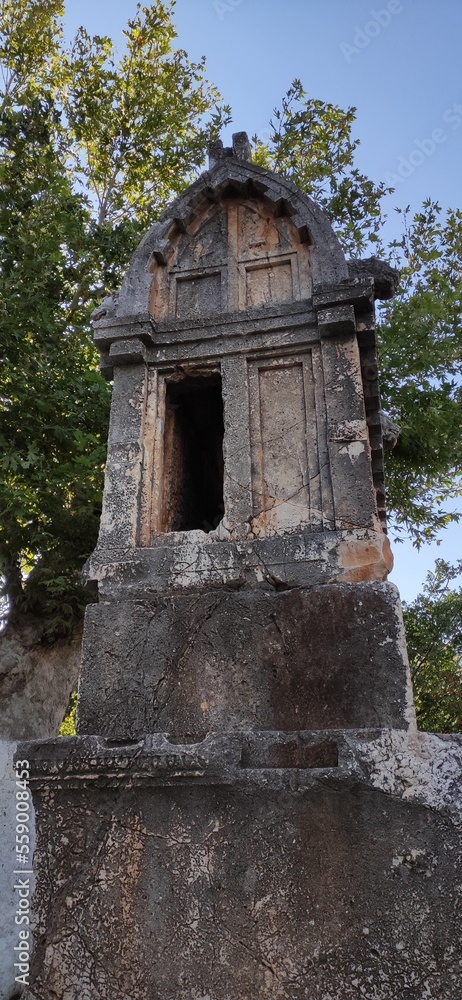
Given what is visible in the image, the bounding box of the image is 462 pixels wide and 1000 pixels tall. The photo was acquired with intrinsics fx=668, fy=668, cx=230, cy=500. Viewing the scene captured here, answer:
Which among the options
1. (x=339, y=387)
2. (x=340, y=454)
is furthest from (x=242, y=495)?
(x=339, y=387)

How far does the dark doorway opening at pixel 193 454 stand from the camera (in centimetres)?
383

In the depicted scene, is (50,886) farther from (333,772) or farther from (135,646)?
(333,772)

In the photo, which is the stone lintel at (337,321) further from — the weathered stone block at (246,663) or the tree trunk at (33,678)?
the tree trunk at (33,678)

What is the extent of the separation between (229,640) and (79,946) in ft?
4.14

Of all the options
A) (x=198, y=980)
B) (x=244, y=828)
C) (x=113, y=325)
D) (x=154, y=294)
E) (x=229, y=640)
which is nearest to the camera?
(x=198, y=980)

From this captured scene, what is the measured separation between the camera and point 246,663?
2.88 meters

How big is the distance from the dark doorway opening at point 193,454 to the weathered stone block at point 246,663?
0.72 metres

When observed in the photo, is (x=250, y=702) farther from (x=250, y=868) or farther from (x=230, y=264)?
(x=230, y=264)

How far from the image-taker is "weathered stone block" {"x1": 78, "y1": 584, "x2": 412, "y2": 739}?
2.73 metres

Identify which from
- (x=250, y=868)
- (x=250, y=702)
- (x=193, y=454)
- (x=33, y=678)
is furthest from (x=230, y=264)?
(x=33, y=678)

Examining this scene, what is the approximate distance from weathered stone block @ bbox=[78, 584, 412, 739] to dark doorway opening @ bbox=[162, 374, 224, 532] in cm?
72

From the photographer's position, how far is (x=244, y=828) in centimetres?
250

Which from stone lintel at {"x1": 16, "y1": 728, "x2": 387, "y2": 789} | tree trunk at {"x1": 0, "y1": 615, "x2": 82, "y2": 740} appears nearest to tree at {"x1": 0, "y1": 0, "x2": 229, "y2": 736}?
tree trunk at {"x1": 0, "y1": 615, "x2": 82, "y2": 740}

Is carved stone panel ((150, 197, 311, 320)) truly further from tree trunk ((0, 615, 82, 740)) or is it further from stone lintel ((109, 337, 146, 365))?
tree trunk ((0, 615, 82, 740))
